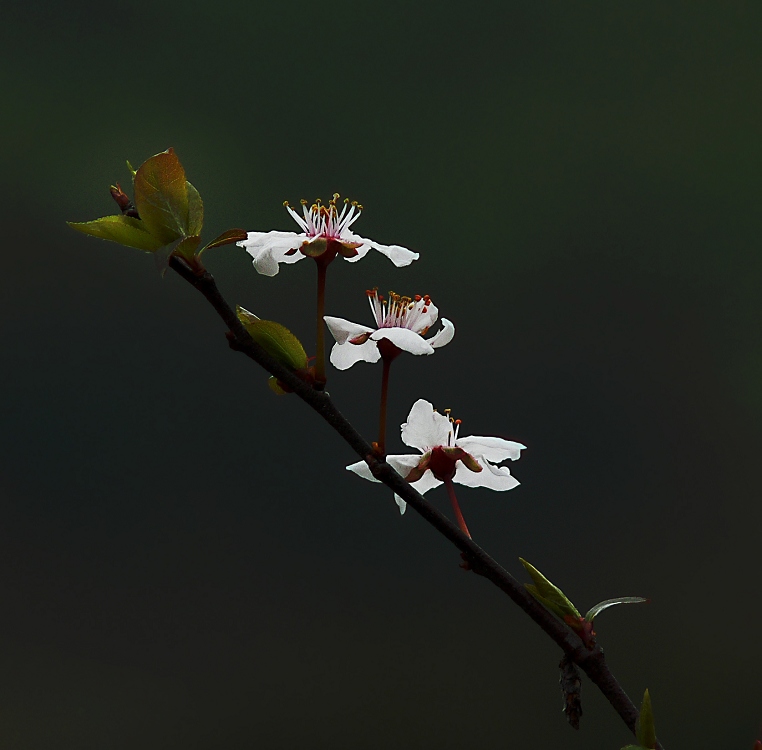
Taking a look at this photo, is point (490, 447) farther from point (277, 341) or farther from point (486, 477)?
point (277, 341)

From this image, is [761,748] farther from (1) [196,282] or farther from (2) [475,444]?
(1) [196,282]

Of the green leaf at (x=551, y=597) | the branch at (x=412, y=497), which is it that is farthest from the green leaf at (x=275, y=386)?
the green leaf at (x=551, y=597)

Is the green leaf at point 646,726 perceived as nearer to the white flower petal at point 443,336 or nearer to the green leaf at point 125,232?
the white flower petal at point 443,336

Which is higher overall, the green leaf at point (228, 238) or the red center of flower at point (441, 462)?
→ the green leaf at point (228, 238)

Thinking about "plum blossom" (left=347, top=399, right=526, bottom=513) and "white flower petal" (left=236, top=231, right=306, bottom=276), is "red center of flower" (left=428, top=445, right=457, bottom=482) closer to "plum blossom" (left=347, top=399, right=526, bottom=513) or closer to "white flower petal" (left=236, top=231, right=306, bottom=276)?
"plum blossom" (left=347, top=399, right=526, bottom=513)

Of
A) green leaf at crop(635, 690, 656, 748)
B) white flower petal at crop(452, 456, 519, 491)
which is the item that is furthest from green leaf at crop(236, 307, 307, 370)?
green leaf at crop(635, 690, 656, 748)
